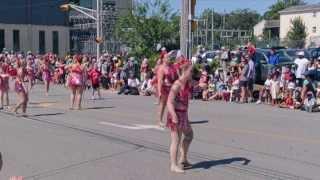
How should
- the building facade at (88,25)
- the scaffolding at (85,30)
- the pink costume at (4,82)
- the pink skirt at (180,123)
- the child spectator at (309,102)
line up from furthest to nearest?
the scaffolding at (85,30)
the building facade at (88,25)
the pink costume at (4,82)
the child spectator at (309,102)
the pink skirt at (180,123)

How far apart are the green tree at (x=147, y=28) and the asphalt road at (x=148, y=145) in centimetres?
2199

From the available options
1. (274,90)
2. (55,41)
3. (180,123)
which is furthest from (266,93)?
(55,41)

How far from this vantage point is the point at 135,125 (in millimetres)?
15695

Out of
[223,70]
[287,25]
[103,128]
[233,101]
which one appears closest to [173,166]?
[103,128]

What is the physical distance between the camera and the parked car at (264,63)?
25.5 m

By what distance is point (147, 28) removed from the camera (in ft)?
137

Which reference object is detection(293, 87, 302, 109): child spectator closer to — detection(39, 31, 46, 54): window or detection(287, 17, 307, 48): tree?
detection(287, 17, 307, 48): tree

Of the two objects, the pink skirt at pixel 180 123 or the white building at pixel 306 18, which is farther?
the white building at pixel 306 18

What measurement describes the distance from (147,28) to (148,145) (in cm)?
2973

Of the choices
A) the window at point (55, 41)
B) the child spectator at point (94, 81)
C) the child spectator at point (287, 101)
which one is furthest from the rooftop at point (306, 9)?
the child spectator at point (287, 101)

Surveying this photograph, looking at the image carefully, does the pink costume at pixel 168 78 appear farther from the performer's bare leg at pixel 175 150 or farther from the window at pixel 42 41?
the window at pixel 42 41

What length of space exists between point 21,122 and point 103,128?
2.63m

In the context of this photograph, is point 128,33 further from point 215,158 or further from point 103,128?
point 215,158

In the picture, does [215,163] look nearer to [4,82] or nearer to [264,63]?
[4,82]
